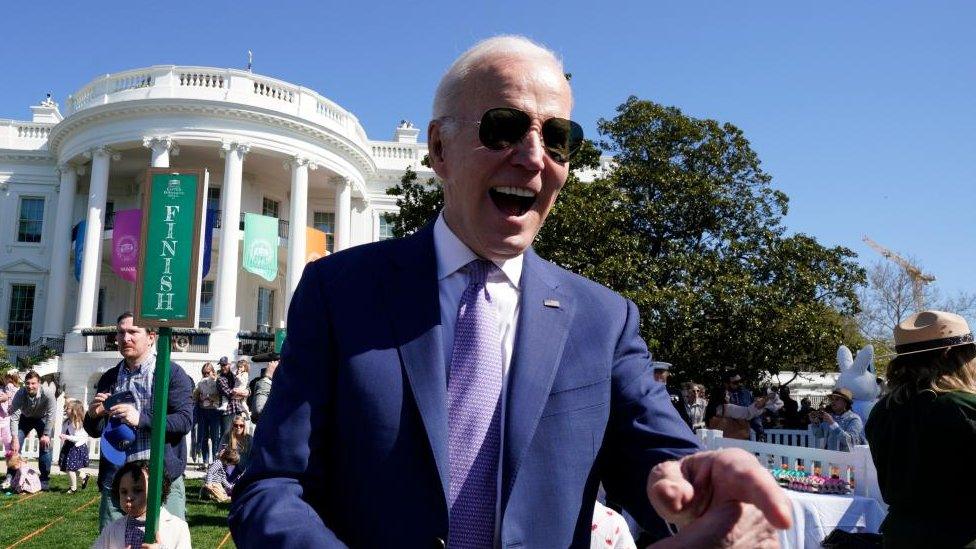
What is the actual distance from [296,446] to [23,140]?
1644 inches

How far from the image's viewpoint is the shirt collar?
1.64 m

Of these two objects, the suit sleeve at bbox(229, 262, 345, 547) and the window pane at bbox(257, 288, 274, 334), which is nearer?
the suit sleeve at bbox(229, 262, 345, 547)

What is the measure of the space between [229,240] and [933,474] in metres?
29.4

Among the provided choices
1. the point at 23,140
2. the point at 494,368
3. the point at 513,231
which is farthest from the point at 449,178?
the point at 23,140

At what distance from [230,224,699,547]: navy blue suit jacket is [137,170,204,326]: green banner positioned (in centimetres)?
354

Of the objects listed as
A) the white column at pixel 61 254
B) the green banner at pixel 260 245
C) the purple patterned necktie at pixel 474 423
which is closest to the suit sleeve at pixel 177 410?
the purple patterned necktie at pixel 474 423

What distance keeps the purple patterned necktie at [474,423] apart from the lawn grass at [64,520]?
735 cm

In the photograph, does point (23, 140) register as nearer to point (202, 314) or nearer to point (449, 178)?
point (202, 314)

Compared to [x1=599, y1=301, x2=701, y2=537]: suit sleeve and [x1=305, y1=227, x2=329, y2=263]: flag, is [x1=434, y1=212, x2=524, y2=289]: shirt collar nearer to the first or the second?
[x1=599, y1=301, x2=701, y2=537]: suit sleeve

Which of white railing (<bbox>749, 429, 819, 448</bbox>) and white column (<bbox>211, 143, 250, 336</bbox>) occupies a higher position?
white column (<bbox>211, 143, 250, 336</bbox>)

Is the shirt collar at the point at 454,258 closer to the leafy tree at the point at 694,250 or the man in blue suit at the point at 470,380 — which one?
the man in blue suit at the point at 470,380

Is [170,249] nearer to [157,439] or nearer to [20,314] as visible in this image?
[157,439]

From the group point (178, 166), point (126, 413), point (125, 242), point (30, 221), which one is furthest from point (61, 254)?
point (126, 413)

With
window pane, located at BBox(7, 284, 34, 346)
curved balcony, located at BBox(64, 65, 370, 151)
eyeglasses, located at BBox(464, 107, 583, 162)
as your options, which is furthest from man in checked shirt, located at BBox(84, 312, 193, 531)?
window pane, located at BBox(7, 284, 34, 346)
